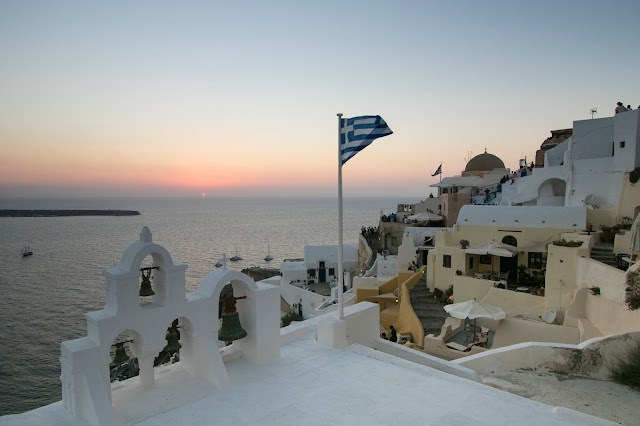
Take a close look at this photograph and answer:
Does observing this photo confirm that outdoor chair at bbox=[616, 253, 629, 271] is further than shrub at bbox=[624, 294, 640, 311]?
Yes

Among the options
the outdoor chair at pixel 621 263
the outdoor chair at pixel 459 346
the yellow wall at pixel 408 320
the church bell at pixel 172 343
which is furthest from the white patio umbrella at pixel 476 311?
the church bell at pixel 172 343

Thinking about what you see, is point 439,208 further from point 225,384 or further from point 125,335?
point 225,384

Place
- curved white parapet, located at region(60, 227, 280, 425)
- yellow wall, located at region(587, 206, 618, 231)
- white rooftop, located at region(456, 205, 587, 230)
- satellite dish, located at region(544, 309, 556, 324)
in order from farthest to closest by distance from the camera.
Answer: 1. white rooftop, located at region(456, 205, 587, 230)
2. yellow wall, located at region(587, 206, 618, 231)
3. satellite dish, located at region(544, 309, 556, 324)
4. curved white parapet, located at region(60, 227, 280, 425)

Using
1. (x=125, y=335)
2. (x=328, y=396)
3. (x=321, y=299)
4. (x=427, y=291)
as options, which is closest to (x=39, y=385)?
(x=125, y=335)

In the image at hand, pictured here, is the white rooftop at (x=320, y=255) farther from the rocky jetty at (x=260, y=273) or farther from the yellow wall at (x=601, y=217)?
the yellow wall at (x=601, y=217)

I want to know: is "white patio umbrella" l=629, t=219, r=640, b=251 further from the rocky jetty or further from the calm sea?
the rocky jetty

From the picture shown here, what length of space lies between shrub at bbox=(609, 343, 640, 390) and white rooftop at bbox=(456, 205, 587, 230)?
1336 cm

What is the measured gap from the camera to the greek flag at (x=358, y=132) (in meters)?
7.45

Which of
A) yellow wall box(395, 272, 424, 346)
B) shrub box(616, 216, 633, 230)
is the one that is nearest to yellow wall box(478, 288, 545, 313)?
yellow wall box(395, 272, 424, 346)

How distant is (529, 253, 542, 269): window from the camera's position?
19797 millimetres

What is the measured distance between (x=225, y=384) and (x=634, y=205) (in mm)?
20077

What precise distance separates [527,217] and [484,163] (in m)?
26.6

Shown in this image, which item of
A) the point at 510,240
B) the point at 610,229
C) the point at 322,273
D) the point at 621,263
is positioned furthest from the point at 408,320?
the point at 322,273

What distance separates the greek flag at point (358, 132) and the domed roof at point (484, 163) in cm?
4147
